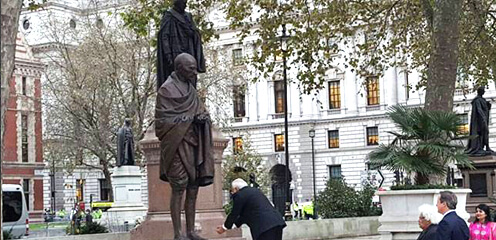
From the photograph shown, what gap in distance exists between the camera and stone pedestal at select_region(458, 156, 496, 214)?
2433 cm

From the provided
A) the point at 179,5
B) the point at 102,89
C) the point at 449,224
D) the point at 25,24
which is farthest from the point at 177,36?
the point at 25,24

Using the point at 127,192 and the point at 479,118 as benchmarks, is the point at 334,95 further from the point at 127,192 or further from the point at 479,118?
the point at 479,118

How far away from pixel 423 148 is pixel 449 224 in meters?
6.33

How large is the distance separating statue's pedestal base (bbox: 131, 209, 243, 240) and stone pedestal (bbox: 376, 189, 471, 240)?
3.01 meters

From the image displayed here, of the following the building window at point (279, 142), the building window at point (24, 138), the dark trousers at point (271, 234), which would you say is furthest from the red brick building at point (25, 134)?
the dark trousers at point (271, 234)

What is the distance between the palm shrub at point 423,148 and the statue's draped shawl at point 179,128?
5.46 m

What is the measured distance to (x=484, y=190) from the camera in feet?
80.9

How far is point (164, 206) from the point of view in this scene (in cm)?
1497

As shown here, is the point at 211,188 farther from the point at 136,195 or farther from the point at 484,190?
the point at 136,195

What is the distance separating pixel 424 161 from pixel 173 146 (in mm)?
6416

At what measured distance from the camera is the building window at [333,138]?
7806 centimetres

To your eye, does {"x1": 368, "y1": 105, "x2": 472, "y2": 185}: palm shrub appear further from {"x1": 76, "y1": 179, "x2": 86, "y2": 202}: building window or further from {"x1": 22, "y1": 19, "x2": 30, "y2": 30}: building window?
{"x1": 22, "y1": 19, "x2": 30, "y2": 30}: building window

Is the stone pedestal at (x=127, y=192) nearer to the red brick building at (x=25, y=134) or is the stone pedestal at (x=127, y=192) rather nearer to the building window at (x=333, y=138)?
the red brick building at (x=25, y=134)

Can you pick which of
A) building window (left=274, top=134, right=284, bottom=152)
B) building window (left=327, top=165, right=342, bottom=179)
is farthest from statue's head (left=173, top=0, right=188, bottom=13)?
building window (left=274, top=134, right=284, bottom=152)
